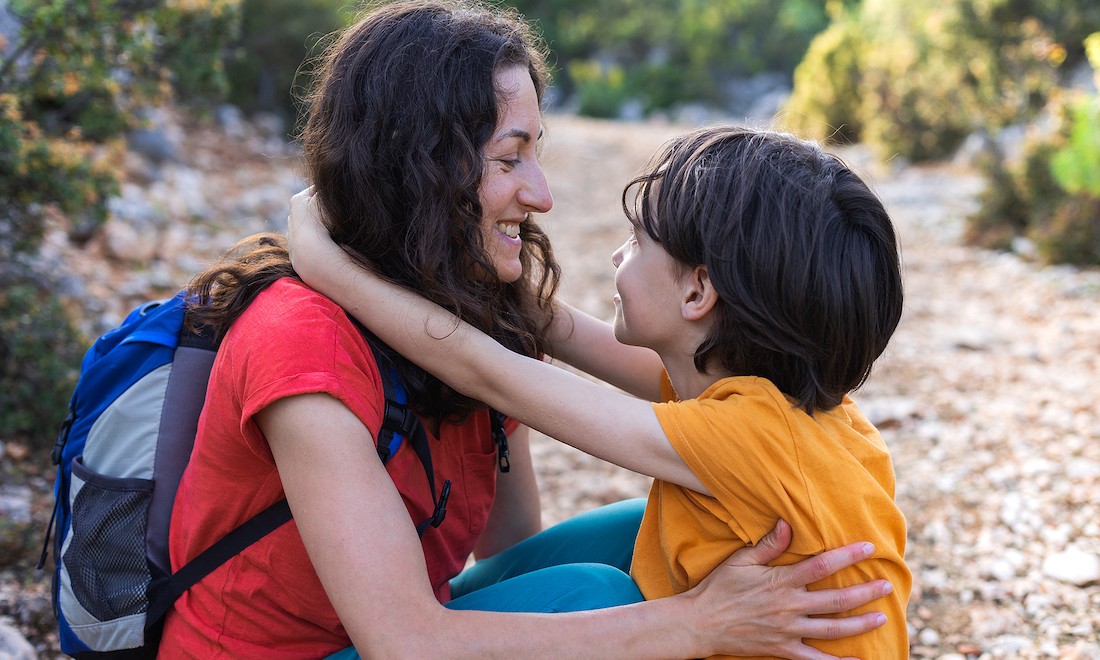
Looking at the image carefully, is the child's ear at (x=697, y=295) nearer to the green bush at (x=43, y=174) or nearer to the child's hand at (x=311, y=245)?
the child's hand at (x=311, y=245)

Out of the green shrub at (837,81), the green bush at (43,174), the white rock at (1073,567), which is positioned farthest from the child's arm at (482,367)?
the green shrub at (837,81)

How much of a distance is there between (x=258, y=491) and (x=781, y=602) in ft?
3.17

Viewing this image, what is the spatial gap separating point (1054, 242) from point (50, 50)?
20.9 ft

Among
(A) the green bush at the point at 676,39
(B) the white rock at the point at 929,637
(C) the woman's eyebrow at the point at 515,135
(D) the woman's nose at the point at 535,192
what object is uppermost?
(C) the woman's eyebrow at the point at 515,135

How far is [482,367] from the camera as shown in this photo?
5.81 ft

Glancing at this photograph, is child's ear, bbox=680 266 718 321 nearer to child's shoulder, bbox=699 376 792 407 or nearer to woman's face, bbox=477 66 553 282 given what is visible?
child's shoulder, bbox=699 376 792 407

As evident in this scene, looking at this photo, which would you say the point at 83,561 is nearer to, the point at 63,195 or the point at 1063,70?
the point at 63,195

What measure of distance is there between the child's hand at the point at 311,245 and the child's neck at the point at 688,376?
0.71 m

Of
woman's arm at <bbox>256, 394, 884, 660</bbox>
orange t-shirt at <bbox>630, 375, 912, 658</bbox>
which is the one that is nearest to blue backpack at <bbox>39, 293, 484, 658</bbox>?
woman's arm at <bbox>256, 394, 884, 660</bbox>

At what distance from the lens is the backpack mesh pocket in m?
1.75

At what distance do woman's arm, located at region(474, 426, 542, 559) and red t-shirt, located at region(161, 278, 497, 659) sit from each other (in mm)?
597

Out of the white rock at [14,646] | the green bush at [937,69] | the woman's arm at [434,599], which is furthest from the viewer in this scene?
the green bush at [937,69]

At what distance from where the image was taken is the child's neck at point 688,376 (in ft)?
6.21

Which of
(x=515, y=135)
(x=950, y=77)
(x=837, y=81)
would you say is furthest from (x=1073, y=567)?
(x=837, y=81)
